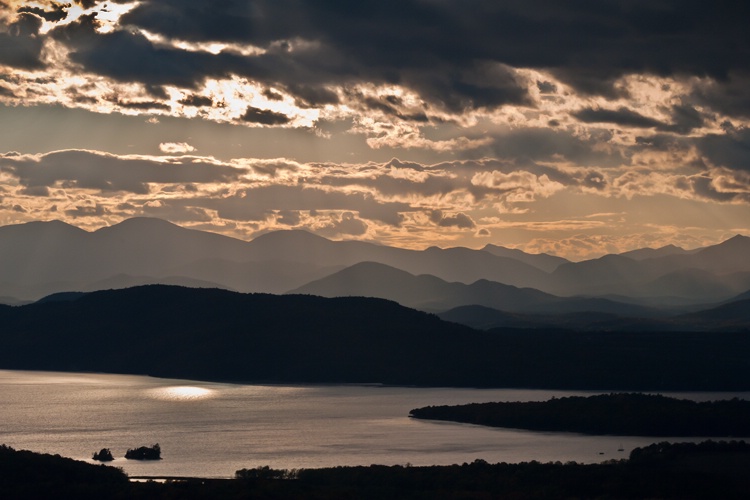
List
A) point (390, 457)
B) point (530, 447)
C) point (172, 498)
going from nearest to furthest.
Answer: point (172, 498)
point (390, 457)
point (530, 447)

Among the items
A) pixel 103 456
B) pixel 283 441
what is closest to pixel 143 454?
pixel 103 456

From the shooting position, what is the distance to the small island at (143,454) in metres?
144

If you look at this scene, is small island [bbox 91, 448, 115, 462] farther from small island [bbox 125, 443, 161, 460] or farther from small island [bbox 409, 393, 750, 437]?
small island [bbox 409, 393, 750, 437]

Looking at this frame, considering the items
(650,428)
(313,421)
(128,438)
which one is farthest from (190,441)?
(650,428)

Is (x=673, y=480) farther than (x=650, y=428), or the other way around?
(x=650, y=428)

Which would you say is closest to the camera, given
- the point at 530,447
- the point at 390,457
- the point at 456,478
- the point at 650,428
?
the point at 456,478

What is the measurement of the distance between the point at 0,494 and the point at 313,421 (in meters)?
88.4

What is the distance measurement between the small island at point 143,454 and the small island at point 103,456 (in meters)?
2.08

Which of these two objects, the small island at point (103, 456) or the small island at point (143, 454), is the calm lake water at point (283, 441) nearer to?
the small island at point (103, 456)

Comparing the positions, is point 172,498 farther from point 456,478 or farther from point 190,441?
point 190,441

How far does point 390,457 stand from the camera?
484 feet

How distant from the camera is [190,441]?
166 m

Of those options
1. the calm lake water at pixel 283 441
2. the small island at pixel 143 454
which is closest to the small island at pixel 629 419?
the calm lake water at pixel 283 441

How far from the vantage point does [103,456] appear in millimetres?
143875
